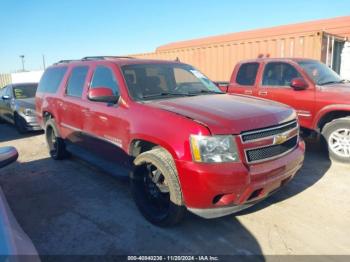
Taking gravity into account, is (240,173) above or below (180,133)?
below

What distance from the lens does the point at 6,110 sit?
10.5m

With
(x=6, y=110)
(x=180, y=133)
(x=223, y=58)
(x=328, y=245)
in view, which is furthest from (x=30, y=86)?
(x=328, y=245)

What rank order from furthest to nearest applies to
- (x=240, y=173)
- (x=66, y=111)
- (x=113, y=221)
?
(x=66, y=111) < (x=113, y=221) < (x=240, y=173)

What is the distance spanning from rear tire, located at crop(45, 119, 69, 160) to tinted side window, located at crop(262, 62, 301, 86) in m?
4.40

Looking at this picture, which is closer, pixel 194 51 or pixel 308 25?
pixel 194 51

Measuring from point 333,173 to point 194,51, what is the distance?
8895 mm

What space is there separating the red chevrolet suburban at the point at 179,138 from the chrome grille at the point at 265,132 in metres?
0.01

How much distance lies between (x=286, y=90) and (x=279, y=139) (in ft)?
10.6

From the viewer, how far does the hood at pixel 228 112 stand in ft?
10.2

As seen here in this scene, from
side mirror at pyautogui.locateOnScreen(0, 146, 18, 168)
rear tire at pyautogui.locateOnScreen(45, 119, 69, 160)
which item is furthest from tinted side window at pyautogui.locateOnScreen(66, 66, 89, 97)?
side mirror at pyautogui.locateOnScreen(0, 146, 18, 168)

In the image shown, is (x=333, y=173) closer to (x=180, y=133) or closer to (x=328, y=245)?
(x=328, y=245)

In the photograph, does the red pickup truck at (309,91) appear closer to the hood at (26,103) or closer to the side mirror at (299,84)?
the side mirror at (299,84)

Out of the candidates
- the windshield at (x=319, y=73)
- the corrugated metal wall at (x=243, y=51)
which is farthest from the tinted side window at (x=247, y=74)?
the corrugated metal wall at (x=243, y=51)

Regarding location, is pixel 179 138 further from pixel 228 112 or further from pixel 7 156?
pixel 7 156
